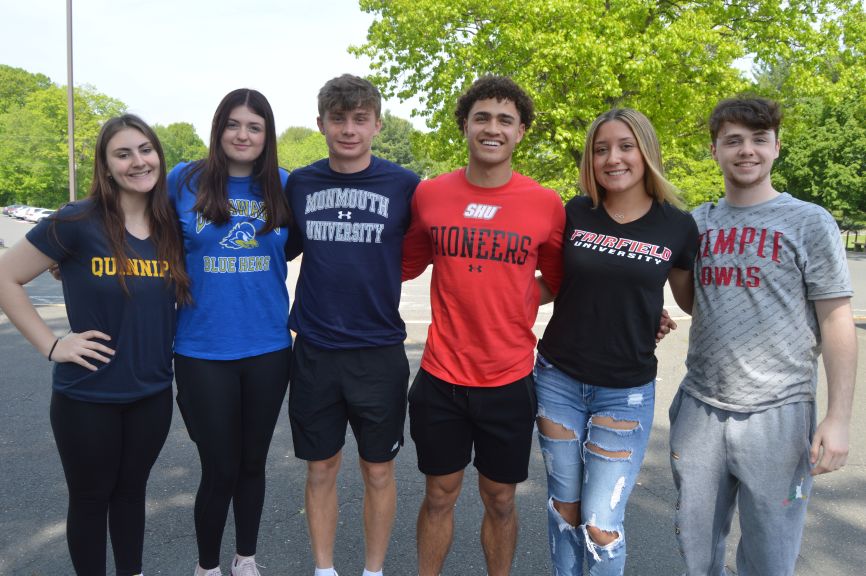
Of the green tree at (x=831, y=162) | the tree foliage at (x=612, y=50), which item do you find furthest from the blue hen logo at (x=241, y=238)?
the green tree at (x=831, y=162)

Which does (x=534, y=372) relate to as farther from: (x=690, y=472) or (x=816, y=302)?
(x=816, y=302)

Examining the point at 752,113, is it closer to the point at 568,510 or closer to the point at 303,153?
the point at 568,510

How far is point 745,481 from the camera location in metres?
2.31

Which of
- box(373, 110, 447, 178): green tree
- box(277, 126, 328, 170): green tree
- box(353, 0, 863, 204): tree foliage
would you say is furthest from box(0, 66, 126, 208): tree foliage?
box(353, 0, 863, 204): tree foliage

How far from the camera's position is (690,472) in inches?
95.4

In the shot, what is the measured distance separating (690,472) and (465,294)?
3.70 feet

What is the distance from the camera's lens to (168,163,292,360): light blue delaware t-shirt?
266 cm

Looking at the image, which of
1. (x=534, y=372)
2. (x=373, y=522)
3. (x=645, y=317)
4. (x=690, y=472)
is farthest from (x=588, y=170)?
(x=373, y=522)

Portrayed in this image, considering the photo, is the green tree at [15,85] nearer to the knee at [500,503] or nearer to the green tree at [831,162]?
the green tree at [831,162]

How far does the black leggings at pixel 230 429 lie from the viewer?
267cm

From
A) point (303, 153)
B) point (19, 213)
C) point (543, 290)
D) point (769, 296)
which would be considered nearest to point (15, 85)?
point (303, 153)

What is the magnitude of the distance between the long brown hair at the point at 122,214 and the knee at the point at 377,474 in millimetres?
1109

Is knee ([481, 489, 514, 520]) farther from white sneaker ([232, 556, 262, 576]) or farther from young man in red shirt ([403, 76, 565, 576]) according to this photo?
white sneaker ([232, 556, 262, 576])

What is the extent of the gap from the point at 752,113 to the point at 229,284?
87.0 inches
